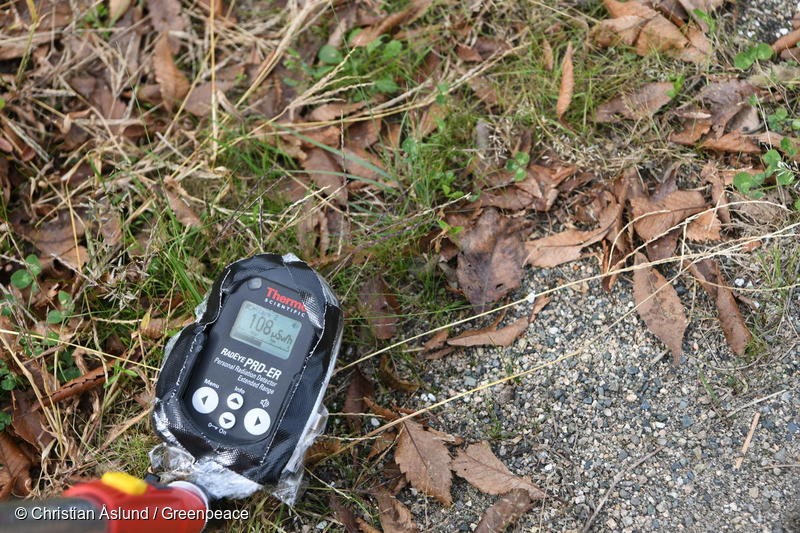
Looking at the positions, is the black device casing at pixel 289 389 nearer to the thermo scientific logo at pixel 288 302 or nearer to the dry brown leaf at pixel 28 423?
the thermo scientific logo at pixel 288 302

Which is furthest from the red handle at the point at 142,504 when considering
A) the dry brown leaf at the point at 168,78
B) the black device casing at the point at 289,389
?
the dry brown leaf at the point at 168,78

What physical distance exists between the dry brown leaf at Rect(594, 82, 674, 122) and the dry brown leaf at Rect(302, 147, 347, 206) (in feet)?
3.10

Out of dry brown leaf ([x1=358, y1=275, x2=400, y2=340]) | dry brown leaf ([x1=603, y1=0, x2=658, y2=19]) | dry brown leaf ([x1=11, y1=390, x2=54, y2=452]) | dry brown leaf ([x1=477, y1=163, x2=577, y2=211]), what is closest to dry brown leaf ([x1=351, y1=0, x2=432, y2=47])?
dry brown leaf ([x1=603, y1=0, x2=658, y2=19])

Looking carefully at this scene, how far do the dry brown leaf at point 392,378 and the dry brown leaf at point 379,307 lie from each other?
0.08 meters

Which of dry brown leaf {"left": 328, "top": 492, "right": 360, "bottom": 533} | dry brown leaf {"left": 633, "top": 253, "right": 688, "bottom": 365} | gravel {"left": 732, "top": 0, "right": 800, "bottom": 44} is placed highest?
gravel {"left": 732, "top": 0, "right": 800, "bottom": 44}

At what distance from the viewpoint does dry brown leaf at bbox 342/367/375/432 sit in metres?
2.51

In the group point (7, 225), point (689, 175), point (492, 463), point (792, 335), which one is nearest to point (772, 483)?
point (792, 335)

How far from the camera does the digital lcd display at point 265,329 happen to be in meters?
2.31

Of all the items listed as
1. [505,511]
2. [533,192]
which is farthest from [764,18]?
[505,511]

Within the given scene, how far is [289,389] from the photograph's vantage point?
2277 millimetres

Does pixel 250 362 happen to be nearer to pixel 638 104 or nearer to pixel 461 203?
pixel 461 203

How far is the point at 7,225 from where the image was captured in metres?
2.85

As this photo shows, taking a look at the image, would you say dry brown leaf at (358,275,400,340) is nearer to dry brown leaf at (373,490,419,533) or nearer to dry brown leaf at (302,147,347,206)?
dry brown leaf at (302,147,347,206)

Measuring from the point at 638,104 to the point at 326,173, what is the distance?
1.14 m
